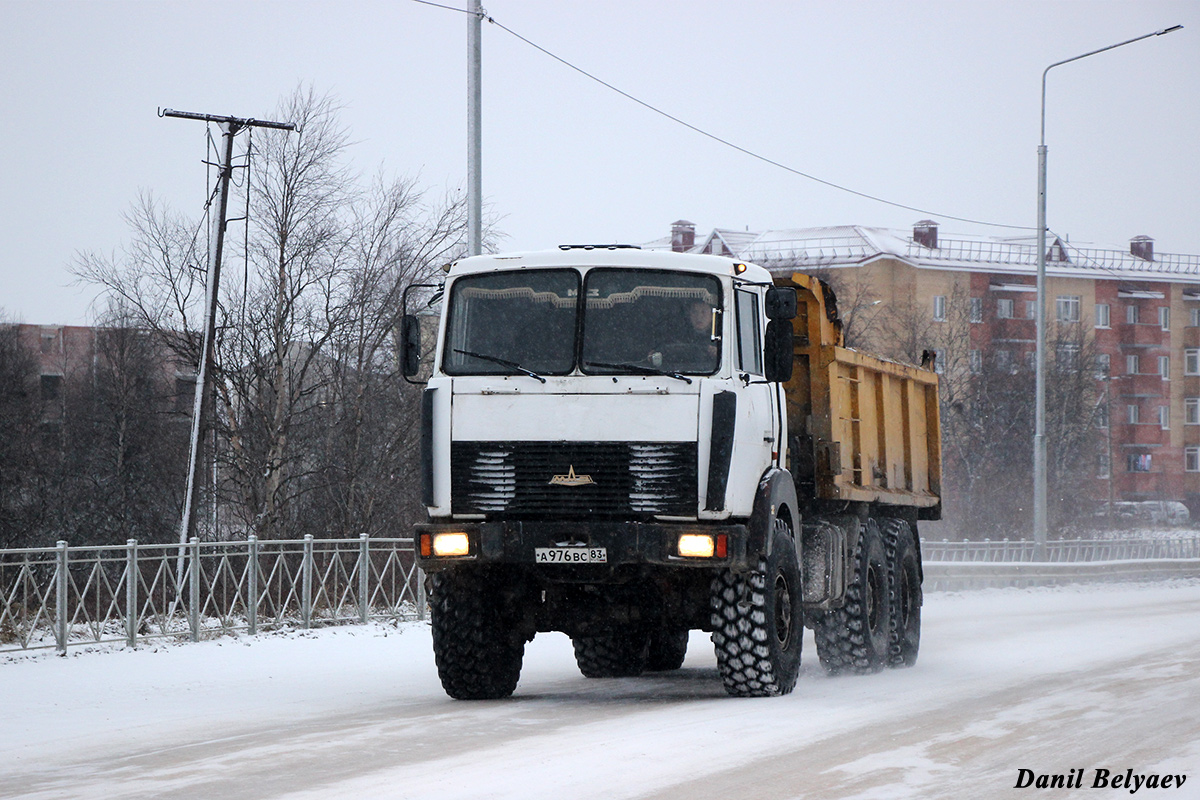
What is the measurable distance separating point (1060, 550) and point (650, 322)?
30161 millimetres

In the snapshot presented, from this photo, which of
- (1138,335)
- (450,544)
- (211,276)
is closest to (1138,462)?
(1138,335)

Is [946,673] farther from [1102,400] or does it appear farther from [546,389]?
[1102,400]

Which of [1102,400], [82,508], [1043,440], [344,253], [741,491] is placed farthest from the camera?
[1102,400]

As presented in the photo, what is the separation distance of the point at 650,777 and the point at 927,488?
9.89m

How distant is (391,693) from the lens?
11469 millimetres

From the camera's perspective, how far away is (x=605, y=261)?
1046 cm

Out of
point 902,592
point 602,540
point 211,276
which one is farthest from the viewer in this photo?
point 211,276

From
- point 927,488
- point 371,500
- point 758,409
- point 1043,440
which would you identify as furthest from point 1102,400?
point 758,409

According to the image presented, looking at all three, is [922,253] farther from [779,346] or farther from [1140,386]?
[779,346]

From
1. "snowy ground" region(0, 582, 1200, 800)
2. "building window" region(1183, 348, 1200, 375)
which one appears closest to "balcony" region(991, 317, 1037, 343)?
"building window" region(1183, 348, 1200, 375)

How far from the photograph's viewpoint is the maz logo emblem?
9.90 m

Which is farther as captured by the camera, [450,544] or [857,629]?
[857,629]

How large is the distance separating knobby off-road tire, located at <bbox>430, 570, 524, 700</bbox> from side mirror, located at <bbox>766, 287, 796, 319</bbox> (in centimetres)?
272

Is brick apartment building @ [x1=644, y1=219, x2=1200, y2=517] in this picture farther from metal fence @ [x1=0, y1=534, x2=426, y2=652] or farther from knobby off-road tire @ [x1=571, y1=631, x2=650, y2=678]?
knobby off-road tire @ [x1=571, y1=631, x2=650, y2=678]
